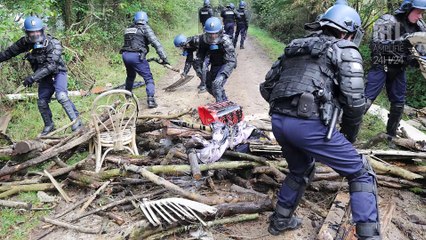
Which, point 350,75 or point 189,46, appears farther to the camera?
point 189,46

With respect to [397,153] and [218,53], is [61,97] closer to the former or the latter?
[218,53]

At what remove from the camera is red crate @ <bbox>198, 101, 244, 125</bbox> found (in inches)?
200

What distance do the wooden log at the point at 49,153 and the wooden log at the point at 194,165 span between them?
1.33 m

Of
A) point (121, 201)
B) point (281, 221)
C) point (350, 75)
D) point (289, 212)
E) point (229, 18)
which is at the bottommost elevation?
point (121, 201)

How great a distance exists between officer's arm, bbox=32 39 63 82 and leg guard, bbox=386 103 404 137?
5347 mm

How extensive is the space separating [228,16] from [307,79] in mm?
11603

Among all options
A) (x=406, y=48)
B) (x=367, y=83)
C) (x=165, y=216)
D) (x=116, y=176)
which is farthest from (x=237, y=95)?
(x=165, y=216)

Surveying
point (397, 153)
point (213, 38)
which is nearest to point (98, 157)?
point (213, 38)

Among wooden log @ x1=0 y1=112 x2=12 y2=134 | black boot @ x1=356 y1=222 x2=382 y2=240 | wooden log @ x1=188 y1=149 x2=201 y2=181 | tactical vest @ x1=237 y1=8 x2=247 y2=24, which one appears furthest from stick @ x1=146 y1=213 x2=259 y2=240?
tactical vest @ x1=237 y1=8 x2=247 y2=24

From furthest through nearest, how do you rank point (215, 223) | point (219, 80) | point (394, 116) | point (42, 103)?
point (219, 80) < point (42, 103) < point (394, 116) < point (215, 223)

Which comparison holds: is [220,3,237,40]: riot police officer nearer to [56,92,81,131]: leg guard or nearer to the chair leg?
[56,92,81,131]: leg guard

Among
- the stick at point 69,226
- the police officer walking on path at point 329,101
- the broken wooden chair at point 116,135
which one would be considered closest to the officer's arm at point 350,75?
the police officer walking on path at point 329,101

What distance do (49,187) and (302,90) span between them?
311 cm

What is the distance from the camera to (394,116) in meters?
5.25
